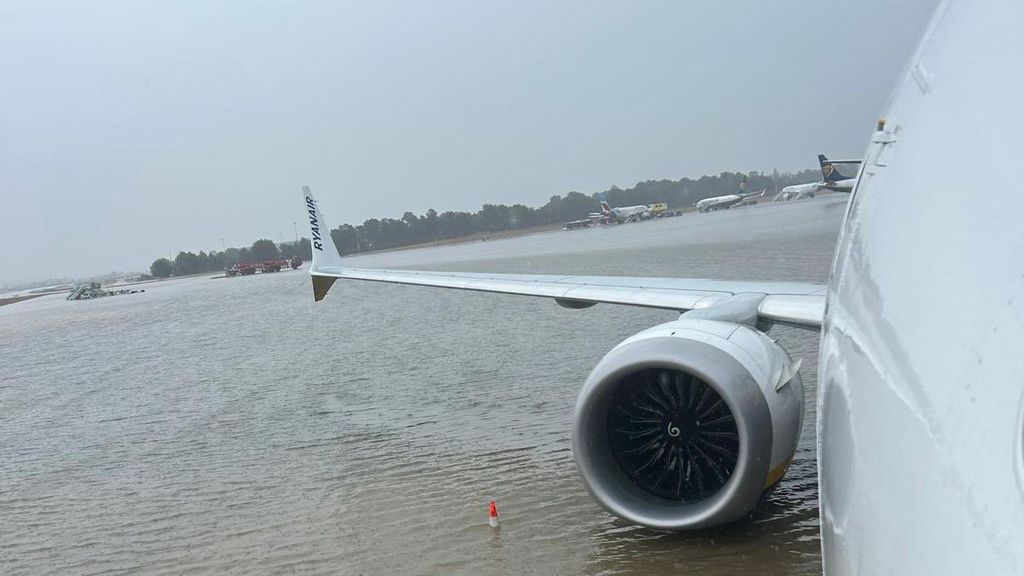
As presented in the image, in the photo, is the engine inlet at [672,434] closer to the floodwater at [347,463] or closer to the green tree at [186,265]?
the floodwater at [347,463]

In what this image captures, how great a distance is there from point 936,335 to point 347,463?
791 centimetres

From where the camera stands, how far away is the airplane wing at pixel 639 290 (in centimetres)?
647

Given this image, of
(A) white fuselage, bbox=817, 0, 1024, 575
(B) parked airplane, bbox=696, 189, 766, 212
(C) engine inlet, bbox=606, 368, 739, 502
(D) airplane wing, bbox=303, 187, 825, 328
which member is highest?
(A) white fuselage, bbox=817, 0, 1024, 575

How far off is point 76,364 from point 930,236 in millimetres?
23683

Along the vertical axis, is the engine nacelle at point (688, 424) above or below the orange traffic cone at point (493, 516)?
above

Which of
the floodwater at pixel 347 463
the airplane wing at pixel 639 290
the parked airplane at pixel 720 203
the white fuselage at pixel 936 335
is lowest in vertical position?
the parked airplane at pixel 720 203

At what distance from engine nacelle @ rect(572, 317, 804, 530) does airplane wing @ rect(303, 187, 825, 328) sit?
57 centimetres

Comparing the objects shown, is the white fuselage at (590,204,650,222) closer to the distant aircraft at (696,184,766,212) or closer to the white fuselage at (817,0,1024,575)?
the distant aircraft at (696,184,766,212)

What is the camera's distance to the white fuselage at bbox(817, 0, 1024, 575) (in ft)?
5.41

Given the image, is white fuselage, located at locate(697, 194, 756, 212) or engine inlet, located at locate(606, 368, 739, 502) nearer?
engine inlet, located at locate(606, 368, 739, 502)

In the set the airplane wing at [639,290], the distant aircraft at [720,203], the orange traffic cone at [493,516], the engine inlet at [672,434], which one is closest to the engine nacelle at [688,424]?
the engine inlet at [672,434]

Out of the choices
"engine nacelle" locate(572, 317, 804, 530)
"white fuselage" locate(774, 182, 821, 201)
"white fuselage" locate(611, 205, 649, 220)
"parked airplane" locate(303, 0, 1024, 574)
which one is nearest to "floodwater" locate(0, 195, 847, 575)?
"engine nacelle" locate(572, 317, 804, 530)

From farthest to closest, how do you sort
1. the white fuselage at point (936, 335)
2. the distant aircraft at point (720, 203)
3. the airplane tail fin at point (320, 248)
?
the distant aircraft at point (720, 203), the airplane tail fin at point (320, 248), the white fuselage at point (936, 335)

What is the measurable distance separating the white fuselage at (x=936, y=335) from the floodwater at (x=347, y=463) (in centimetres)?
334
